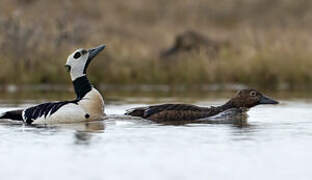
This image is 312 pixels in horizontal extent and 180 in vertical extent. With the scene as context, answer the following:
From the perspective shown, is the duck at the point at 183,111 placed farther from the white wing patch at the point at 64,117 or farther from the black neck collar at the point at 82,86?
the white wing patch at the point at 64,117

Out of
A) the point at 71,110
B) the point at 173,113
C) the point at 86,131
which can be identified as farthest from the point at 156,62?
the point at 86,131

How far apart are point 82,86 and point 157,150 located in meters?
3.99

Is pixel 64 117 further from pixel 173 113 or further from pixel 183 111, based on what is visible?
pixel 183 111

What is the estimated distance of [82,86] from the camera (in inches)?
568

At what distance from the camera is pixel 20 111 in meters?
14.4

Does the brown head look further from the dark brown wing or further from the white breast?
the white breast

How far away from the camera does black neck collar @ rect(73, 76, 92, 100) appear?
47.1 feet

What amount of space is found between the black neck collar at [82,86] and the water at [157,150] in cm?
58

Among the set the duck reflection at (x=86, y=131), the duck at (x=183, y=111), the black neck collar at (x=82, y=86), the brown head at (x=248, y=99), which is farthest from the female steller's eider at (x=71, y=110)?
the brown head at (x=248, y=99)

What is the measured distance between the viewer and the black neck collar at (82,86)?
14367mm

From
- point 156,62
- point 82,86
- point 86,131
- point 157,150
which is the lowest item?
point 157,150

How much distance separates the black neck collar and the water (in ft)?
1.91

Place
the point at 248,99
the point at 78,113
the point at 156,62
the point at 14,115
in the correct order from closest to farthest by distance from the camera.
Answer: the point at 78,113 → the point at 14,115 → the point at 248,99 → the point at 156,62

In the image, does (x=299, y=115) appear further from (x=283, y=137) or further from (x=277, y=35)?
(x=277, y=35)
